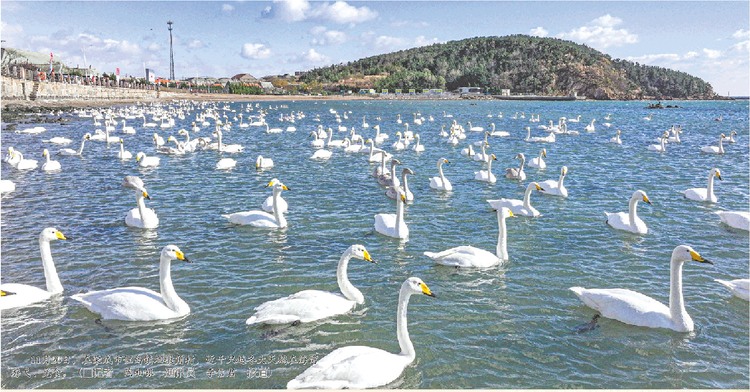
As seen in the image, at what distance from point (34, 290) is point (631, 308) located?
34.3ft

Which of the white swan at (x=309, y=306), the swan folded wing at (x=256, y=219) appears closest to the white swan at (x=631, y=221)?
the white swan at (x=309, y=306)

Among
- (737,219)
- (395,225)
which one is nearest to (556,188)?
(737,219)

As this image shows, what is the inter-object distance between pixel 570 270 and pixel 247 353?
23.7ft

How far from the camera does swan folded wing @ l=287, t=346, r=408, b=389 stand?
7.16m

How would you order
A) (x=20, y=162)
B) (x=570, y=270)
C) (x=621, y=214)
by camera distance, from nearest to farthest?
1. (x=570, y=270)
2. (x=621, y=214)
3. (x=20, y=162)

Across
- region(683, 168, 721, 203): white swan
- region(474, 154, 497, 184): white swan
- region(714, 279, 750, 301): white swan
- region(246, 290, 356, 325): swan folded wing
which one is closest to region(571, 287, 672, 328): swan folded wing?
region(714, 279, 750, 301): white swan

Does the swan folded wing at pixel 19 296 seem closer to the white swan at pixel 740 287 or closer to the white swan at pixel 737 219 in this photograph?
the white swan at pixel 740 287

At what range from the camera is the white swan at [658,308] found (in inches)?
356

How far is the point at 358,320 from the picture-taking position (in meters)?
9.48

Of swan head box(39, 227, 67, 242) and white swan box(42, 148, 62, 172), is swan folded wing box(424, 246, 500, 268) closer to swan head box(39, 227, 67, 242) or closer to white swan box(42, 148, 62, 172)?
swan head box(39, 227, 67, 242)

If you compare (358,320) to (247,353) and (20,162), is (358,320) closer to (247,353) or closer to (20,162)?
(247,353)

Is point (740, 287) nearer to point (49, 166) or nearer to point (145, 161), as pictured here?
point (145, 161)

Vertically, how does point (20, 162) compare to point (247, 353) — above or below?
above

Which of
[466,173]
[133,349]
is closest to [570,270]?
[133,349]
